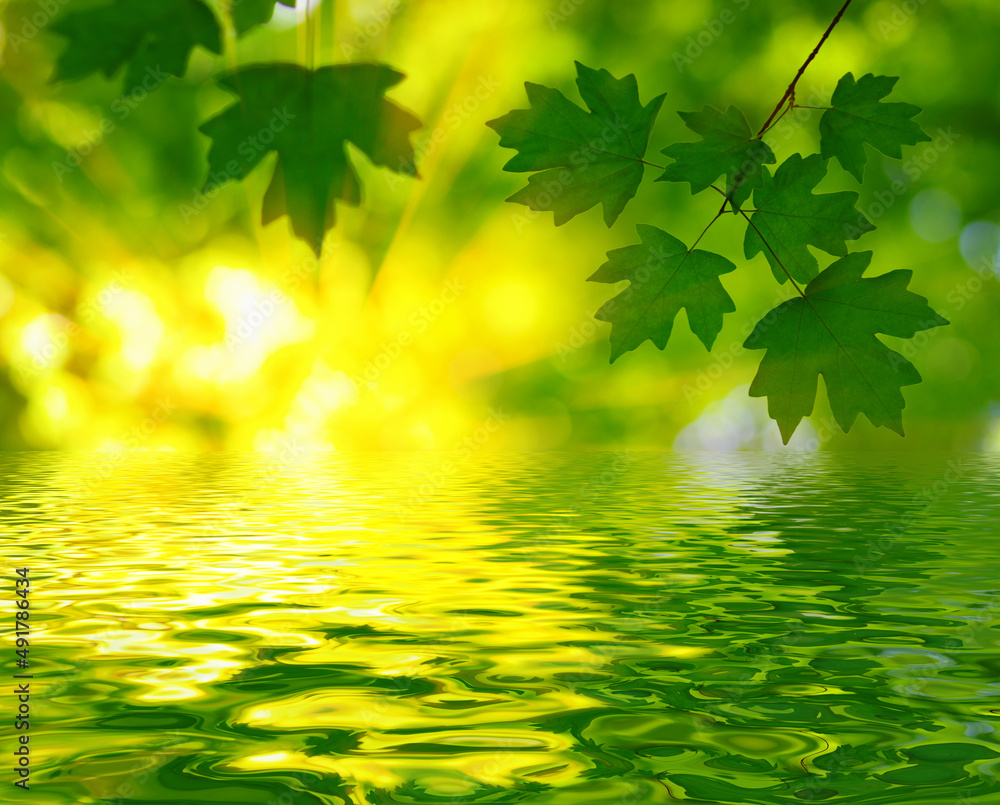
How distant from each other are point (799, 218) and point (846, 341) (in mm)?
121

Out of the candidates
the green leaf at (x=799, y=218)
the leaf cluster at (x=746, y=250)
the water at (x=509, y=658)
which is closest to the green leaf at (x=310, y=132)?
the leaf cluster at (x=746, y=250)

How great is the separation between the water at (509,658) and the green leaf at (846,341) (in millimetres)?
606

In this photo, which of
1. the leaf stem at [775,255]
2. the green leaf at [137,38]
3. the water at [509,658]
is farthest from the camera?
the water at [509,658]

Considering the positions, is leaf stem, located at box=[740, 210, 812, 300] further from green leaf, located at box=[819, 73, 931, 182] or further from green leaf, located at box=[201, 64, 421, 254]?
green leaf, located at box=[201, 64, 421, 254]

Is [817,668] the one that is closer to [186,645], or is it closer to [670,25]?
[186,645]

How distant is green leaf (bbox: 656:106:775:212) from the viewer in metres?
0.85

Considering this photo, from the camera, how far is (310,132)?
0.84m

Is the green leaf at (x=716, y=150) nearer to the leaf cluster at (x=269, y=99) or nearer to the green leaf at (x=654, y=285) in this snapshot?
the green leaf at (x=654, y=285)

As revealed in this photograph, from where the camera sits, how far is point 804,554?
3299mm

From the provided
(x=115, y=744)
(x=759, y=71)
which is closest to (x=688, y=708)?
(x=115, y=744)

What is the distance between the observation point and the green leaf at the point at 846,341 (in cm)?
86

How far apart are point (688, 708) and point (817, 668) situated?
1.24ft

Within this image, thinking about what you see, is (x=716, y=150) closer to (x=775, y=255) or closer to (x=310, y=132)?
(x=775, y=255)

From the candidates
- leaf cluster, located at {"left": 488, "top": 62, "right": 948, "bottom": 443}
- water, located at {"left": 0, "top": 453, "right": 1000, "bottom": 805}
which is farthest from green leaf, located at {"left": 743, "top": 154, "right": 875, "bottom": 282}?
water, located at {"left": 0, "top": 453, "right": 1000, "bottom": 805}
